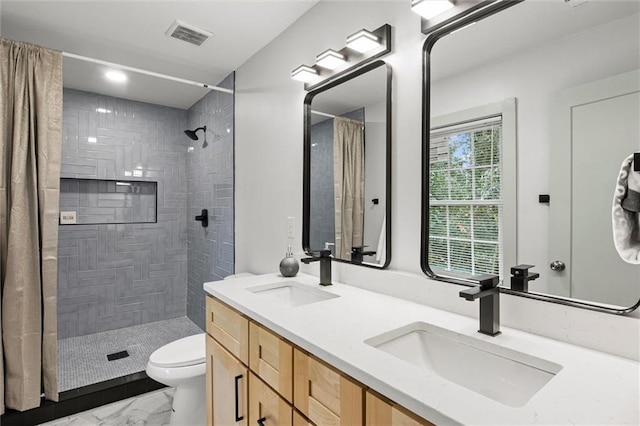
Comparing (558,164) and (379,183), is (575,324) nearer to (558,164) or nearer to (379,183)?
(558,164)

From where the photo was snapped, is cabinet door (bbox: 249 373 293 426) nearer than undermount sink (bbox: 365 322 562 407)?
No

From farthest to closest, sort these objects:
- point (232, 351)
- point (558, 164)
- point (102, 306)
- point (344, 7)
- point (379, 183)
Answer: point (102, 306) < point (344, 7) < point (379, 183) < point (232, 351) < point (558, 164)

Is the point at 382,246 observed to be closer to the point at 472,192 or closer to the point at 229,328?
the point at 472,192

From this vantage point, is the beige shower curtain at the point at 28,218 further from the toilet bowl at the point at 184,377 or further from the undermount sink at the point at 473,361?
the undermount sink at the point at 473,361

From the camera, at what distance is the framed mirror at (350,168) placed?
1.51 metres

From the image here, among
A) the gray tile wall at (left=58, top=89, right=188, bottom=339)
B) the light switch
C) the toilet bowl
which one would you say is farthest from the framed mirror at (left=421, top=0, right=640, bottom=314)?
the light switch

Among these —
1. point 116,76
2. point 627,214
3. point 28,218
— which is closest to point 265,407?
point 627,214

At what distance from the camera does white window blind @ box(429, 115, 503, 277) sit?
114 centimetres

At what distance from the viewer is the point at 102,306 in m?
3.36

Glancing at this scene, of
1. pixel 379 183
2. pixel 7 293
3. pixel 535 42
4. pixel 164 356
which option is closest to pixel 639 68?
pixel 535 42

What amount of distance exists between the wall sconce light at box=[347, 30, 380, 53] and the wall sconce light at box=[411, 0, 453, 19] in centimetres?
26

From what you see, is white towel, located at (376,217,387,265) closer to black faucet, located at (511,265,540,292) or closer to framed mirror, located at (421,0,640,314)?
framed mirror, located at (421,0,640,314)

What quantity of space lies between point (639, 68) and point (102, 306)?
13.4ft

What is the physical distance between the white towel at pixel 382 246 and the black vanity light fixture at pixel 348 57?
29.9 inches
